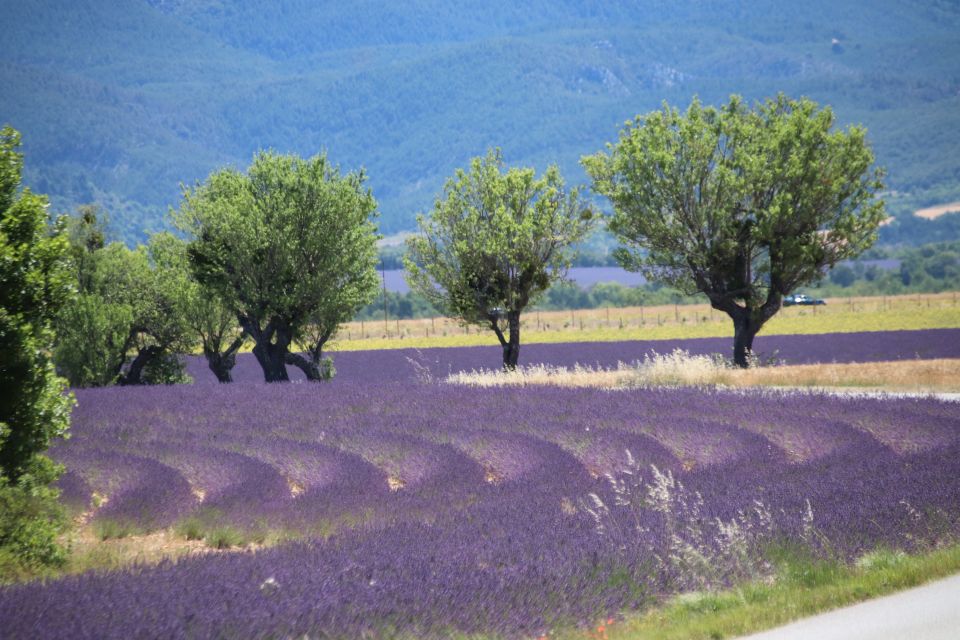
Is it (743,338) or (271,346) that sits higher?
(271,346)

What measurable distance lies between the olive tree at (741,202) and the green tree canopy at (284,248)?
25.7 feet

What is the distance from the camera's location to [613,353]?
49000 millimetres

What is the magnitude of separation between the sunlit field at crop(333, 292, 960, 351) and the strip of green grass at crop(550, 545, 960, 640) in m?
47.8

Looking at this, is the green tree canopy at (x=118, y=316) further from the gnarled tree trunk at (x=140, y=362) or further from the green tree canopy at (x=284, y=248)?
the green tree canopy at (x=284, y=248)

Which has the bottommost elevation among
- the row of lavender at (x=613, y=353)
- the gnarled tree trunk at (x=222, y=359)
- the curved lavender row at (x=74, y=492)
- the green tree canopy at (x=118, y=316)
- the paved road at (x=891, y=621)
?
the paved road at (x=891, y=621)

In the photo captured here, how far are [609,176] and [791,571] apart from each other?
87.0 feet

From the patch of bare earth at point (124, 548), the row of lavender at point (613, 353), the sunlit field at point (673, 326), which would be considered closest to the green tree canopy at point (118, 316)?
the row of lavender at point (613, 353)

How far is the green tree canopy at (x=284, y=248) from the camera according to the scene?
32219mm

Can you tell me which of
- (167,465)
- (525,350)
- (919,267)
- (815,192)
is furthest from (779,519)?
(919,267)

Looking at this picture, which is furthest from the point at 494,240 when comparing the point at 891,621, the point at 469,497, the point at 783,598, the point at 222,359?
the point at 891,621

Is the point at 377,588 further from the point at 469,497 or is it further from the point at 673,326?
the point at 673,326

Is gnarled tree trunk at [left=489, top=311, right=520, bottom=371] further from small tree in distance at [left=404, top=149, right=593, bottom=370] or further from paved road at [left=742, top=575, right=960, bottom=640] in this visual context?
paved road at [left=742, top=575, right=960, bottom=640]

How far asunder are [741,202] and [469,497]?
2396 cm

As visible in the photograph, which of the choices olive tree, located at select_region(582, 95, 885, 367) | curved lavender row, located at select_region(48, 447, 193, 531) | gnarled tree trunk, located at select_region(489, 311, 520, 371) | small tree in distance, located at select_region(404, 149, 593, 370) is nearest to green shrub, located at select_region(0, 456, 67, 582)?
curved lavender row, located at select_region(48, 447, 193, 531)
